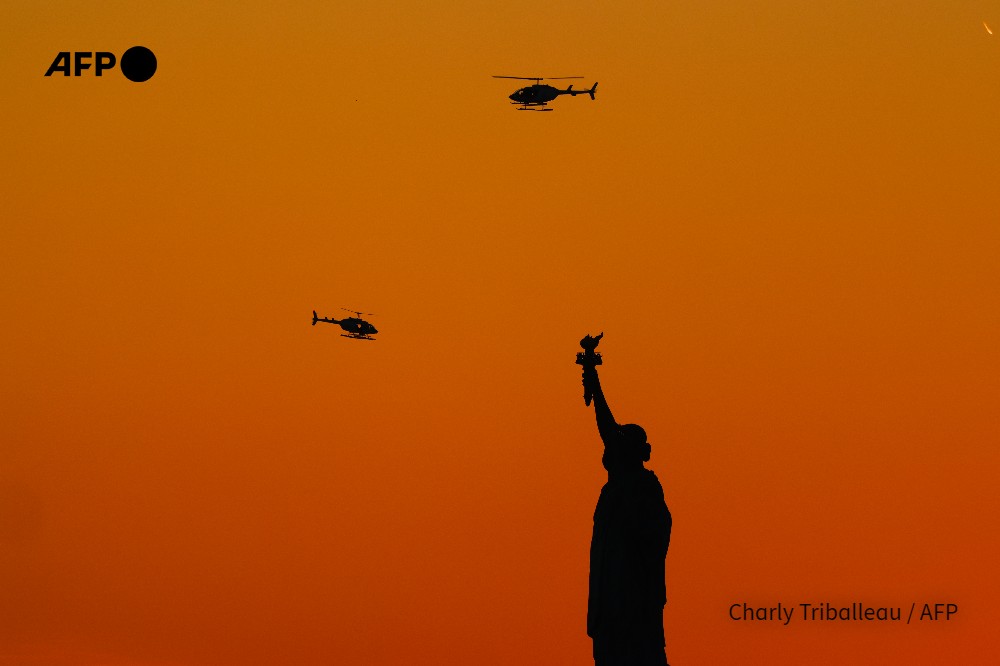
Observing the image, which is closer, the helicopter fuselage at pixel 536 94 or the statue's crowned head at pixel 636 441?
the statue's crowned head at pixel 636 441

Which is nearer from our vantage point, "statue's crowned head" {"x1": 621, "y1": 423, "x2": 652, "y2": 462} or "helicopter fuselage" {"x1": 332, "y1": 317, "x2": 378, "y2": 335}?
"statue's crowned head" {"x1": 621, "y1": 423, "x2": 652, "y2": 462}

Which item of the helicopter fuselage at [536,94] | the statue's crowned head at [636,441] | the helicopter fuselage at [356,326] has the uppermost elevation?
the helicopter fuselage at [536,94]

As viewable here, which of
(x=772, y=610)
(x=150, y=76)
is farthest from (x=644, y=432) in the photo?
(x=150, y=76)

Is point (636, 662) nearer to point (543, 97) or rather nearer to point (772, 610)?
point (772, 610)

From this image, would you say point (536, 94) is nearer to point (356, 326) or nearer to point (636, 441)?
point (356, 326)

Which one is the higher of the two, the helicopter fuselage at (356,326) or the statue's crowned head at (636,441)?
the helicopter fuselage at (356,326)

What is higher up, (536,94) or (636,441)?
(536,94)

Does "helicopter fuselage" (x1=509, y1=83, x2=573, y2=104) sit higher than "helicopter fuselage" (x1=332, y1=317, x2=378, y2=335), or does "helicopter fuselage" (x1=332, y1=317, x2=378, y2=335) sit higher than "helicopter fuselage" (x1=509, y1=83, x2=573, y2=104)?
"helicopter fuselage" (x1=509, y1=83, x2=573, y2=104)

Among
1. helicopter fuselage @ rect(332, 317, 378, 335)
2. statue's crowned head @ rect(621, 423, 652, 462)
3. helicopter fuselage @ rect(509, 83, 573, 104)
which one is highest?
helicopter fuselage @ rect(509, 83, 573, 104)

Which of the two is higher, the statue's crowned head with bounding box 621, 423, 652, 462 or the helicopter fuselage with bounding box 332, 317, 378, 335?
the helicopter fuselage with bounding box 332, 317, 378, 335

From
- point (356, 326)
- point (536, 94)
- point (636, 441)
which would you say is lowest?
point (636, 441)

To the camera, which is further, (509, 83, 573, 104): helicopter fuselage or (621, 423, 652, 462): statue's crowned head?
(509, 83, 573, 104): helicopter fuselage

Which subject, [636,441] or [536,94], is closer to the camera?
[636,441]
